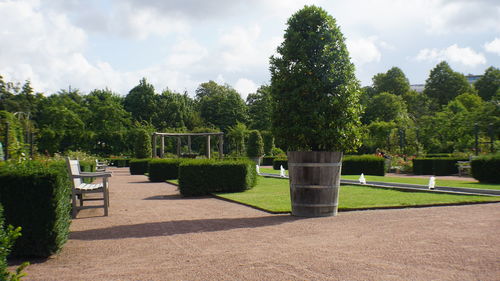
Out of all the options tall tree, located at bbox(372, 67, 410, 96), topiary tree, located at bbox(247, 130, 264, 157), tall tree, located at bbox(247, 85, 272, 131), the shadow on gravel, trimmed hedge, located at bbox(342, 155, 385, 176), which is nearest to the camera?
the shadow on gravel

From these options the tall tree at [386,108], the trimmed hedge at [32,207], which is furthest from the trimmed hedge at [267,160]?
the trimmed hedge at [32,207]

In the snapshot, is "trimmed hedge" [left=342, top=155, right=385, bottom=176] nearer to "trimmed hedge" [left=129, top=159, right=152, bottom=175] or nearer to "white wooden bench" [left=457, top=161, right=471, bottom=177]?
"white wooden bench" [left=457, top=161, right=471, bottom=177]

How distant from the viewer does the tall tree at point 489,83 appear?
64.1 m

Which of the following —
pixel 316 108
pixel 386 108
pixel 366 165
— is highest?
pixel 386 108

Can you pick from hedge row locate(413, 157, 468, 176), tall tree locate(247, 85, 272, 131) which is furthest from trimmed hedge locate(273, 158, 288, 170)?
tall tree locate(247, 85, 272, 131)

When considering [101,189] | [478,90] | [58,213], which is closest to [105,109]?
[101,189]

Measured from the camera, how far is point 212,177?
13.0 meters

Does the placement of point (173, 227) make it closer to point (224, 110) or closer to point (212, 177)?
point (212, 177)

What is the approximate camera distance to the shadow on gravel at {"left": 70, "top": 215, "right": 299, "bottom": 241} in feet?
21.0

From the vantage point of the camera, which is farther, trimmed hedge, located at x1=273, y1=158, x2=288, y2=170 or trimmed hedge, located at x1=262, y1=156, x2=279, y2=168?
trimmed hedge, located at x1=262, y1=156, x2=279, y2=168

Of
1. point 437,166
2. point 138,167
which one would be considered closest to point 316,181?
point 437,166

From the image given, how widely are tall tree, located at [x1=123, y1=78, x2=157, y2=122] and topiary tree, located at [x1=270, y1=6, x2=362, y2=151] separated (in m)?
49.6

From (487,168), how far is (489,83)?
57.1 m

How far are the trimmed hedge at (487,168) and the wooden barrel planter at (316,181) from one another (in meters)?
9.62
